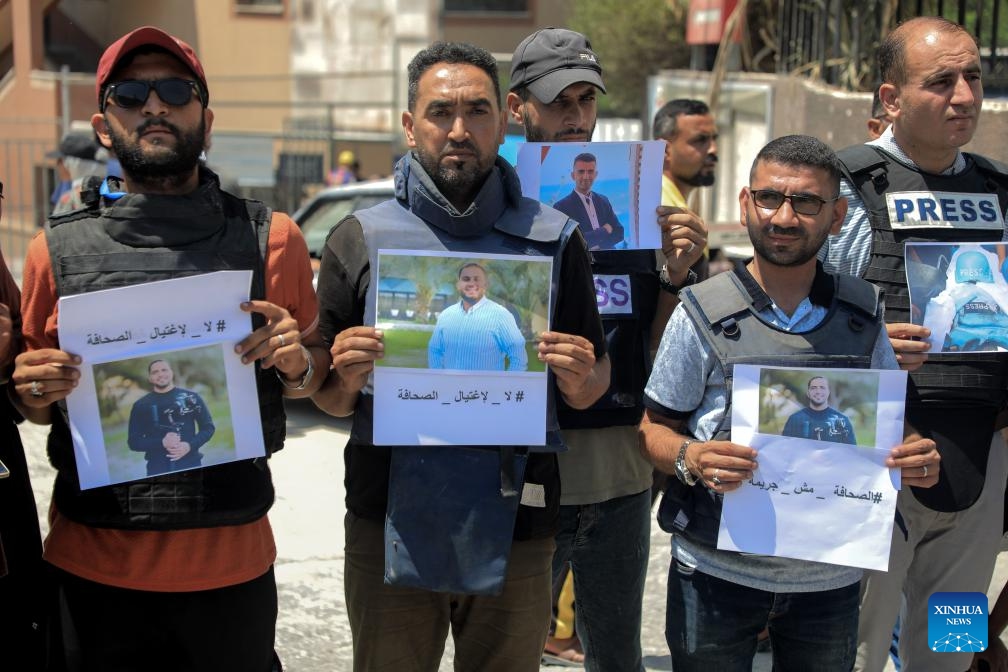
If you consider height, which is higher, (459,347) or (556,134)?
(556,134)

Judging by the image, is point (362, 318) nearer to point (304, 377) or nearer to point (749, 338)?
point (304, 377)

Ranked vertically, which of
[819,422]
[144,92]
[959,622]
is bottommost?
[959,622]

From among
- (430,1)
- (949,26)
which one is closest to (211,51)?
(430,1)

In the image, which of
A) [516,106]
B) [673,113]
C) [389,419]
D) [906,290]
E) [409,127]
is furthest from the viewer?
[673,113]

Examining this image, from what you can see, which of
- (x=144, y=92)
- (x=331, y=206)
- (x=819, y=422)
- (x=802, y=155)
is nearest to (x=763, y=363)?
(x=819, y=422)

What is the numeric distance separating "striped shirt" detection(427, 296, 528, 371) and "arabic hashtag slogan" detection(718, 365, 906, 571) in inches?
22.7

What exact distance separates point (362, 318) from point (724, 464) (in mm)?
956

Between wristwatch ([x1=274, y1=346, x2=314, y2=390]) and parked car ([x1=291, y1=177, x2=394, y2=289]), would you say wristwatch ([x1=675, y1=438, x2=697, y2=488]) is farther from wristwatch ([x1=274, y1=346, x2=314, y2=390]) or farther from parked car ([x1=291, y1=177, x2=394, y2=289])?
parked car ([x1=291, y1=177, x2=394, y2=289])

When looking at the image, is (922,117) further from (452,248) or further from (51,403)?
(51,403)

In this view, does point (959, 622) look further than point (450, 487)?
Yes

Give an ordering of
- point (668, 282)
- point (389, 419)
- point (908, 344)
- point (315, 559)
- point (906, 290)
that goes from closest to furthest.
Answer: point (389, 419) < point (908, 344) < point (906, 290) < point (668, 282) < point (315, 559)

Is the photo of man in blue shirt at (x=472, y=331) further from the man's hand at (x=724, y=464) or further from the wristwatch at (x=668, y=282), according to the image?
the wristwatch at (x=668, y=282)

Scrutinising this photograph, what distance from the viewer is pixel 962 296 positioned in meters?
3.24

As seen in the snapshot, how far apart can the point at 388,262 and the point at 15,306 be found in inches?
38.1
